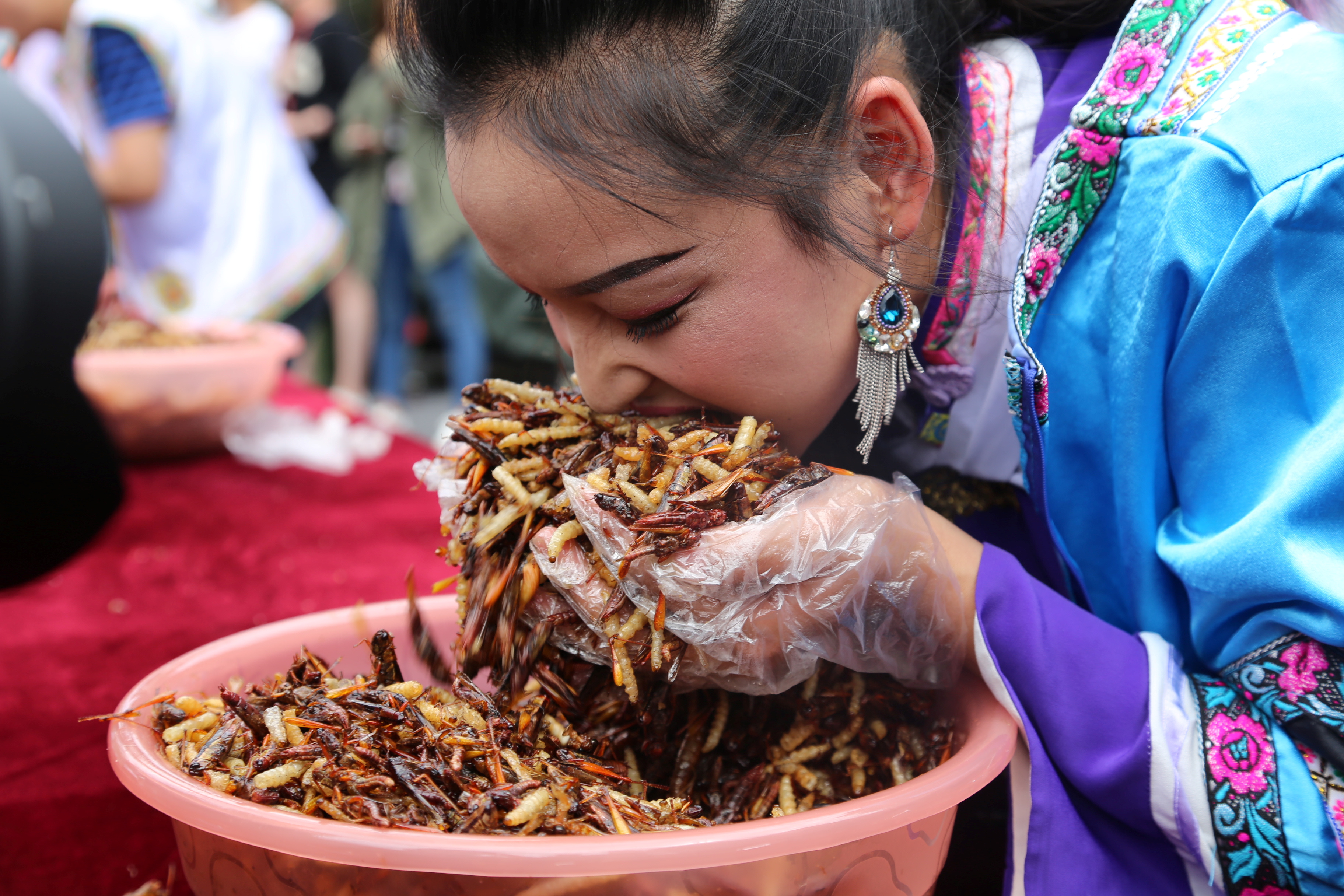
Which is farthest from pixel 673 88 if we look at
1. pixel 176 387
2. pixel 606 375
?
pixel 176 387

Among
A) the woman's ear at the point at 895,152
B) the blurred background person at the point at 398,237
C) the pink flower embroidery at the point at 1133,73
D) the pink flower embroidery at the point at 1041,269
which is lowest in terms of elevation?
the blurred background person at the point at 398,237

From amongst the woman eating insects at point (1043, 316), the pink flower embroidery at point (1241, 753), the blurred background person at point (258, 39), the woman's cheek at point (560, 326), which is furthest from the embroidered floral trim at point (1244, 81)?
the blurred background person at point (258, 39)

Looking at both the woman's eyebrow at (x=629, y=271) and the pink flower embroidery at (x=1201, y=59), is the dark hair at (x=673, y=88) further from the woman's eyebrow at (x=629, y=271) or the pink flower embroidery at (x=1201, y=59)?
the pink flower embroidery at (x=1201, y=59)

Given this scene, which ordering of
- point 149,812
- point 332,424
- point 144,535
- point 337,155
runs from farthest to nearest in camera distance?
1. point 337,155
2. point 332,424
3. point 144,535
4. point 149,812

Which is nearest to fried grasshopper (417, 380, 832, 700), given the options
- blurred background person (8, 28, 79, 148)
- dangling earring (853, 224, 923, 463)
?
dangling earring (853, 224, 923, 463)

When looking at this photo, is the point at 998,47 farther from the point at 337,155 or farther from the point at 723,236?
the point at 337,155

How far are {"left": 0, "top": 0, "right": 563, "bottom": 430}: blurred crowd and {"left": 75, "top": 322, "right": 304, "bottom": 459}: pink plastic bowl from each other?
334 millimetres

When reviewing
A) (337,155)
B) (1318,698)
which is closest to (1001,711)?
(1318,698)

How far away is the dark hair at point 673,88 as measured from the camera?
0.94 m

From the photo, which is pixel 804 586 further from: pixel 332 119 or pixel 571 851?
pixel 332 119

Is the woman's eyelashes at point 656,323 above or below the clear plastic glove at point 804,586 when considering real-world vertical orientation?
above

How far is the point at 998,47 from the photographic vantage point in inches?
49.8

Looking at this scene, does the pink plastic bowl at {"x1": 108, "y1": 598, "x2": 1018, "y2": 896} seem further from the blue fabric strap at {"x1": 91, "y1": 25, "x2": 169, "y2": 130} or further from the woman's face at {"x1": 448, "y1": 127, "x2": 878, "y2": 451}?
the blue fabric strap at {"x1": 91, "y1": 25, "x2": 169, "y2": 130}

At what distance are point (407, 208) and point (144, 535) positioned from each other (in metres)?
3.47
